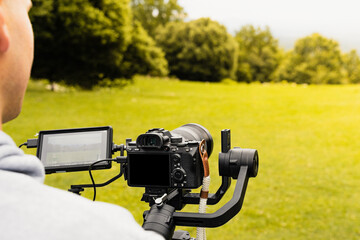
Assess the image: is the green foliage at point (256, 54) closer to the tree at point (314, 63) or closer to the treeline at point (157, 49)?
the treeline at point (157, 49)

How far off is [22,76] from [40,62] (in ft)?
65.6

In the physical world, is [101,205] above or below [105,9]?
below

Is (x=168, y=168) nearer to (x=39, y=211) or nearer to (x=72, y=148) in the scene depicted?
(x=72, y=148)

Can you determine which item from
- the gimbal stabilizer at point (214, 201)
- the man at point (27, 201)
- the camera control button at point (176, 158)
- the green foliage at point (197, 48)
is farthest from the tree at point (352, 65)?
the man at point (27, 201)

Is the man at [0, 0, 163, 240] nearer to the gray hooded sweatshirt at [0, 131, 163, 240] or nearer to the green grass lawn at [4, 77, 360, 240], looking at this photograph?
the gray hooded sweatshirt at [0, 131, 163, 240]

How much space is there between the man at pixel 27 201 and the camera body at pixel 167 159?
728 millimetres

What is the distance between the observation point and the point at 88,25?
63.6 ft

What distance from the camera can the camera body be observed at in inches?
59.1

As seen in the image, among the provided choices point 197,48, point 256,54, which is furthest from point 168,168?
point 256,54

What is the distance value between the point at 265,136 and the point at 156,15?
3817cm

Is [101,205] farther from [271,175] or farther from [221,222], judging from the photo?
[271,175]

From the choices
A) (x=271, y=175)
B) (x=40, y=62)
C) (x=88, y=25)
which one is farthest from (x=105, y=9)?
(x=271, y=175)

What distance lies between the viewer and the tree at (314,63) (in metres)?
54.9

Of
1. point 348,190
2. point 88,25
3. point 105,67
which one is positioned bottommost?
point 348,190
